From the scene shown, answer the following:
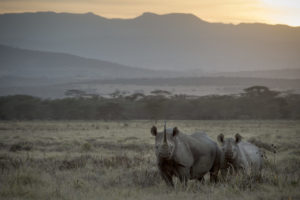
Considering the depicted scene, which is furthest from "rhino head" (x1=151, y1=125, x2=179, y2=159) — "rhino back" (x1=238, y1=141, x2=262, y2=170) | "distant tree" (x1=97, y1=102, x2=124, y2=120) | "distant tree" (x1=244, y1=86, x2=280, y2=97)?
"distant tree" (x1=244, y1=86, x2=280, y2=97)

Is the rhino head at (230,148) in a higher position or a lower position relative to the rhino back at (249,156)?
higher

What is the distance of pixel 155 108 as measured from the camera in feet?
191

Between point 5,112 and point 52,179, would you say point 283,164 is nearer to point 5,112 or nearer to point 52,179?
point 52,179

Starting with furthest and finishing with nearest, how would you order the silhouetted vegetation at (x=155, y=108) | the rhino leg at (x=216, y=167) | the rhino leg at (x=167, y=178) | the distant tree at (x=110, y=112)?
the distant tree at (x=110, y=112)
the silhouetted vegetation at (x=155, y=108)
the rhino leg at (x=216, y=167)
the rhino leg at (x=167, y=178)

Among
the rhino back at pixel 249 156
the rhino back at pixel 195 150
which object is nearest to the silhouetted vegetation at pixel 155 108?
the rhino back at pixel 249 156

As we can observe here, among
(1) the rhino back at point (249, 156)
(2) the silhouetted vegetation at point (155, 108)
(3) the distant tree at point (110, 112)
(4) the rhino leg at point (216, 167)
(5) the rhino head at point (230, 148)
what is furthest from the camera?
(3) the distant tree at point (110, 112)

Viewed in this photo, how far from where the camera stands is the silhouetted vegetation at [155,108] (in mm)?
57909

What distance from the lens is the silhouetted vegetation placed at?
57.9m

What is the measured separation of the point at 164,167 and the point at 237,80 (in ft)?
496

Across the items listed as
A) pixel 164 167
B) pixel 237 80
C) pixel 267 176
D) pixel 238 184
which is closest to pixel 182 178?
pixel 164 167

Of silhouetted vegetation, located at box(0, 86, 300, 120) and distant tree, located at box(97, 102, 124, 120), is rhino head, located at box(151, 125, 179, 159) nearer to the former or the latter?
silhouetted vegetation, located at box(0, 86, 300, 120)

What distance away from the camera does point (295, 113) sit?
55438mm

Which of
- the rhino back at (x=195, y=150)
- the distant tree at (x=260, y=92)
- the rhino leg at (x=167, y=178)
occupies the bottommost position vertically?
the rhino leg at (x=167, y=178)

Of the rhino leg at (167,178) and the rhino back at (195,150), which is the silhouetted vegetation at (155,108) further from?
the rhino leg at (167,178)
